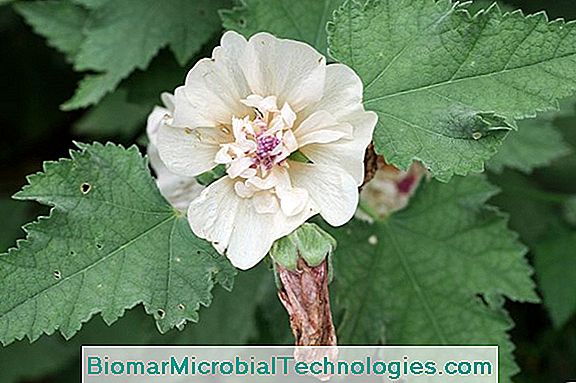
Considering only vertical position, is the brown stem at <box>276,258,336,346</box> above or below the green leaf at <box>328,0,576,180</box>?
below

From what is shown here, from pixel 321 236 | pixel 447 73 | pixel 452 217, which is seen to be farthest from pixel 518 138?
pixel 321 236

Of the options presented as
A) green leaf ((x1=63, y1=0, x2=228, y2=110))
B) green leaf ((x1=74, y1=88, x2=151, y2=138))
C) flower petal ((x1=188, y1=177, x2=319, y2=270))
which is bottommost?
green leaf ((x1=74, y1=88, x2=151, y2=138))

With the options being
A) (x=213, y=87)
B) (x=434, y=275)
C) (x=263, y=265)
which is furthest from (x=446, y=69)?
(x=263, y=265)

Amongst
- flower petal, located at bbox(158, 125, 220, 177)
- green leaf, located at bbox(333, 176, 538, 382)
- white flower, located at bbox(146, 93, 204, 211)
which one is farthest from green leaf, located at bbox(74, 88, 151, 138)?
flower petal, located at bbox(158, 125, 220, 177)

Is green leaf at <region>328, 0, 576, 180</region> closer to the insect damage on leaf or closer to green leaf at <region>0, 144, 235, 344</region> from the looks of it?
the insect damage on leaf

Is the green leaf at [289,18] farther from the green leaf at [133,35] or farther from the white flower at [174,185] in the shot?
the green leaf at [133,35]

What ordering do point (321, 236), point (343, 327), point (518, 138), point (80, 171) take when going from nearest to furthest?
point (321, 236)
point (80, 171)
point (343, 327)
point (518, 138)

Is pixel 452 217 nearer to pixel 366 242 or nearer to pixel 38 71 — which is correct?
pixel 366 242
